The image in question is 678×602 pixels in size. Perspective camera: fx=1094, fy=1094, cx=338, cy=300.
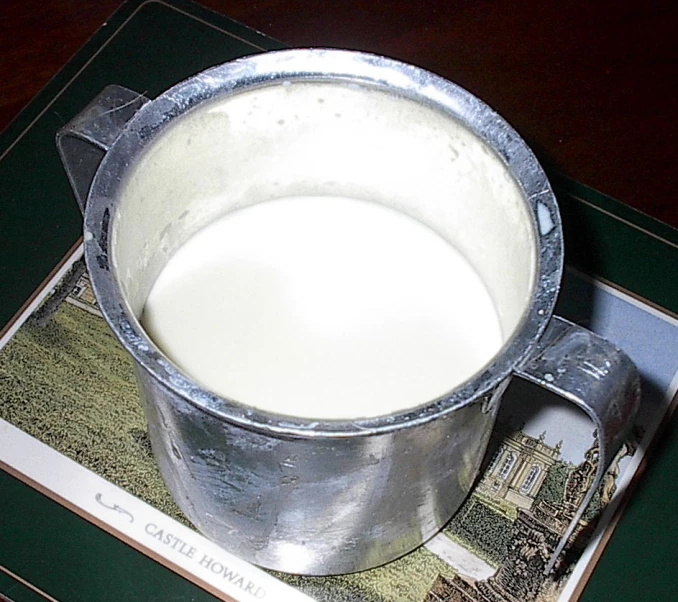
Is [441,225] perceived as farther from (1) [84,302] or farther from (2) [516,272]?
(1) [84,302]

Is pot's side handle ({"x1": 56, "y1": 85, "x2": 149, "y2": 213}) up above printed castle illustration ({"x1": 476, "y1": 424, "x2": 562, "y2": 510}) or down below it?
above

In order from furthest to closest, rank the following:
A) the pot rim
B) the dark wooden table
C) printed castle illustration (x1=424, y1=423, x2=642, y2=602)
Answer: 1. the dark wooden table
2. printed castle illustration (x1=424, y1=423, x2=642, y2=602)
3. the pot rim

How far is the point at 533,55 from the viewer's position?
0.69m

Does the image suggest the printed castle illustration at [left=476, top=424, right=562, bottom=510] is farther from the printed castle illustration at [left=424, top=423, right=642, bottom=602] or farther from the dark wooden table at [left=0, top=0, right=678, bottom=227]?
the dark wooden table at [left=0, top=0, right=678, bottom=227]

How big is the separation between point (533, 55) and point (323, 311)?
0.98ft

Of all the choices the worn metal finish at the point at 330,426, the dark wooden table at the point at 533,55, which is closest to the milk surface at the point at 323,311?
the worn metal finish at the point at 330,426

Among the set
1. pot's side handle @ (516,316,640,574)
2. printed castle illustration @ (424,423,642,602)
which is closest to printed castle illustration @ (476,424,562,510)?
printed castle illustration @ (424,423,642,602)

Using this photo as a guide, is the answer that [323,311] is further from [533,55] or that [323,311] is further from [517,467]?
[533,55]

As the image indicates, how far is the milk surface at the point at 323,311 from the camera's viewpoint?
0.45 m

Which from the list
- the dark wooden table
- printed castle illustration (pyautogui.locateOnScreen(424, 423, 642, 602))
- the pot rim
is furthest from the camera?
the dark wooden table

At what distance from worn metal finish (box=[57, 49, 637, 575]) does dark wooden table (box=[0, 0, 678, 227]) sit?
9.8 inches

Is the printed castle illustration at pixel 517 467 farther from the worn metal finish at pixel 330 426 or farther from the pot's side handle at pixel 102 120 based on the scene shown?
the pot's side handle at pixel 102 120

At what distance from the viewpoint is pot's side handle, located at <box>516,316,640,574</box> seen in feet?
1.20

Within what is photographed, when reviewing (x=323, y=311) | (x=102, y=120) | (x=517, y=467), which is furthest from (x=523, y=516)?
(x=102, y=120)
